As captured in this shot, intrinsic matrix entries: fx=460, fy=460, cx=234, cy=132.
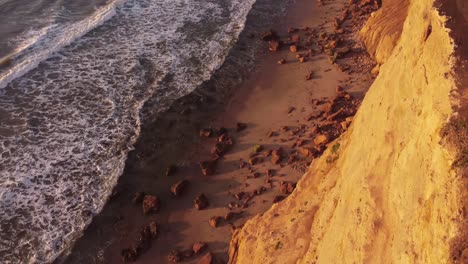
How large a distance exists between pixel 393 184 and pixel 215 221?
7.34 m

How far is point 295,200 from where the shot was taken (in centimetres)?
1134

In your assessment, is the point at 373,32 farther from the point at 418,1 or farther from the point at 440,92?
the point at 440,92

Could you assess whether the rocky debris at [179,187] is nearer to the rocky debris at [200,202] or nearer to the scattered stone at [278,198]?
the rocky debris at [200,202]

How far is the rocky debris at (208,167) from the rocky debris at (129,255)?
3.47 meters

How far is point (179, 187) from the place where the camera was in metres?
14.6

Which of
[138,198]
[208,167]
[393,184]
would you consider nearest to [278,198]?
[208,167]

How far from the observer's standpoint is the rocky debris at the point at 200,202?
14.0 meters

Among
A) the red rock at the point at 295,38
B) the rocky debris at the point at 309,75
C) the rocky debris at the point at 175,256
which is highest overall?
the red rock at the point at 295,38

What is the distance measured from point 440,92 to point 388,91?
7.03ft

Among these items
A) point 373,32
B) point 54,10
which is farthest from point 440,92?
point 54,10

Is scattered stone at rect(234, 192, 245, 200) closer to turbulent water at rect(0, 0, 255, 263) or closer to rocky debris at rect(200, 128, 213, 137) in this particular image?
rocky debris at rect(200, 128, 213, 137)

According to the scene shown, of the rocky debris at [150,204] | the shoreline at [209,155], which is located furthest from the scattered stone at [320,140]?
the rocky debris at [150,204]

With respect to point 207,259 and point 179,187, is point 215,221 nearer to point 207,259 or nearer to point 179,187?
point 207,259

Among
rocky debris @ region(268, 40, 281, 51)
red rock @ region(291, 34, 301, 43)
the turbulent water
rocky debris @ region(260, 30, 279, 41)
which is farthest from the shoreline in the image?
the turbulent water
